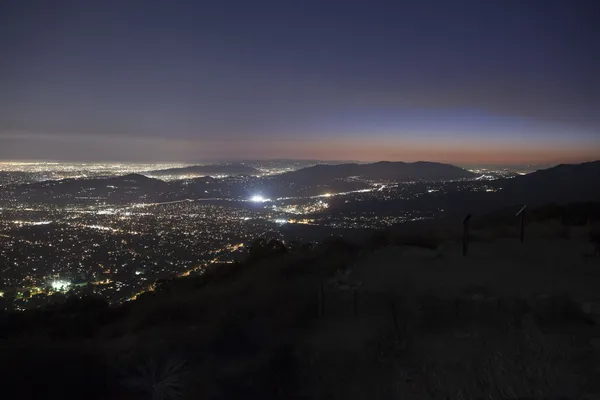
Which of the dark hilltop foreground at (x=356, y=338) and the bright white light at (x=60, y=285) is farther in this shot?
the bright white light at (x=60, y=285)

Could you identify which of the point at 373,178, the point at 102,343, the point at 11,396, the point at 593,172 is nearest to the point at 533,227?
the point at 102,343

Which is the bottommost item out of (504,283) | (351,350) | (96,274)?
(96,274)

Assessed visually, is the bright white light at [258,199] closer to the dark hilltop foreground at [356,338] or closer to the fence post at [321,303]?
the dark hilltop foreground at [356,338]

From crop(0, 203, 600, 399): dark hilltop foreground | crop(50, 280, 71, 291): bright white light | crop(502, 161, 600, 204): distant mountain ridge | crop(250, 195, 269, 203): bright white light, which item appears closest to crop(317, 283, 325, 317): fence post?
crop(0, 203, 600, 399): dark hilltop foreground

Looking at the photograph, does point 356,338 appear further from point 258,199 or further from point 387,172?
point 387,172

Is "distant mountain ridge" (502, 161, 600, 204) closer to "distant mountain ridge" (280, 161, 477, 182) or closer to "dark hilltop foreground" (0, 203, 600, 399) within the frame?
"dark hilltop foreground" (0, 203, 600, 399)

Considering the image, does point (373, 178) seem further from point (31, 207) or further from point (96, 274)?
point (96, 274)

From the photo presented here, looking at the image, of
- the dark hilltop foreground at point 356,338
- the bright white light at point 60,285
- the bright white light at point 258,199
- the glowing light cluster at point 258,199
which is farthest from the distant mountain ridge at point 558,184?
the bright white light at point 60,285
